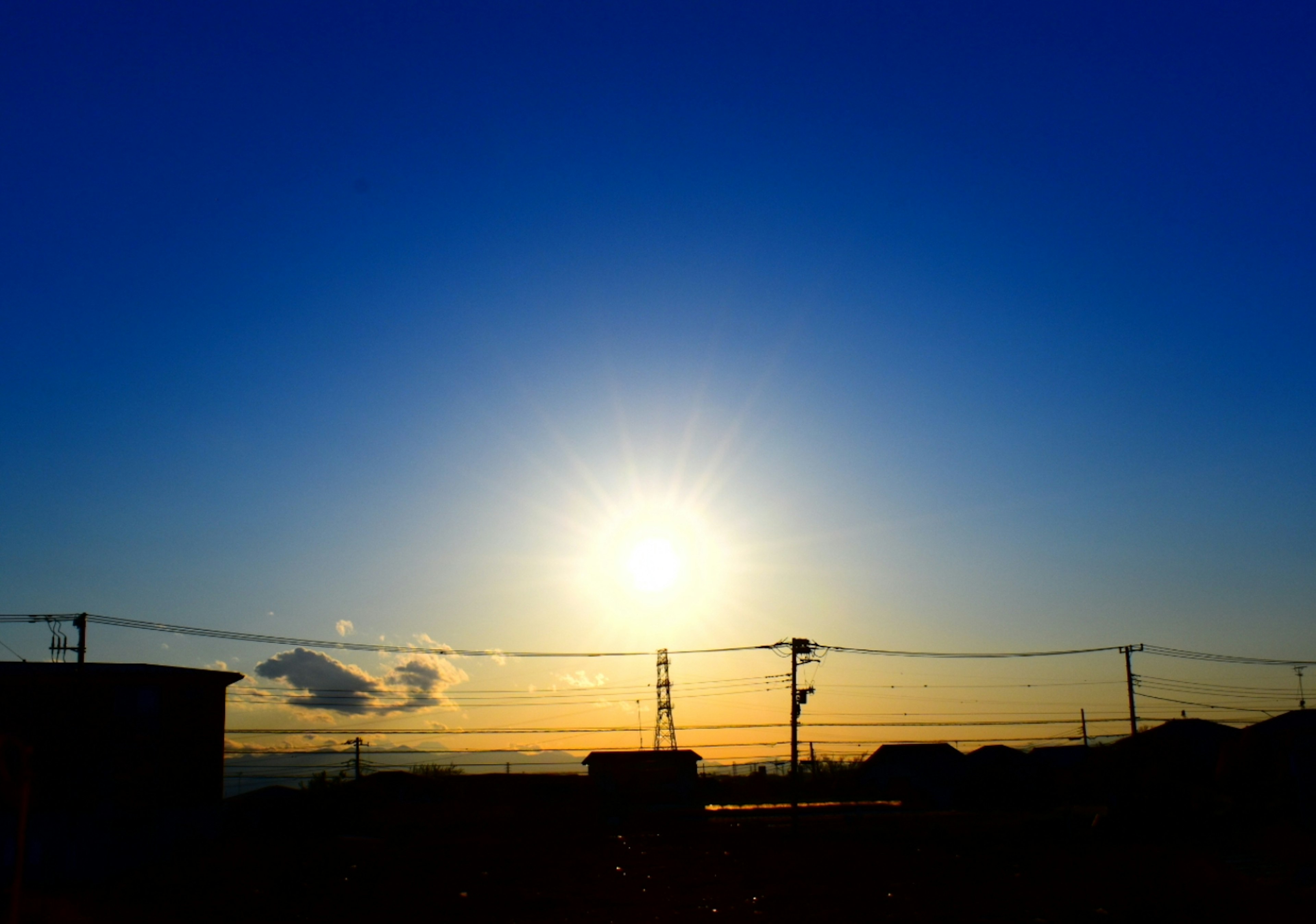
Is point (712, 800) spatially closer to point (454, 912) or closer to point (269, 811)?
point (269, 811)

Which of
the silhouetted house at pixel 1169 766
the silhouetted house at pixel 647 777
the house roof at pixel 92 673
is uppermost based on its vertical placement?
the house roof at pixel 92 673

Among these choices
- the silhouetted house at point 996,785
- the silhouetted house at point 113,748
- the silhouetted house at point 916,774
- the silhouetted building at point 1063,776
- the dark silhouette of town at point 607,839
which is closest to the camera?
the dark silhouette of town at point 607,839

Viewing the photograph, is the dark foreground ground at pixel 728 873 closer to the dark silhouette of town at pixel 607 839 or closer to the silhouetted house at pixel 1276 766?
the dark silhouette of town at pixel 607 839

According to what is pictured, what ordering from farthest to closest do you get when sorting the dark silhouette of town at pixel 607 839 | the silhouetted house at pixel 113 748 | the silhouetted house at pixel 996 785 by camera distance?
1. the silhouetted house at pixel 996 785
2. the silhouetted house at pixel 113 748
3. the dark silhouette of town at pixel 607 839

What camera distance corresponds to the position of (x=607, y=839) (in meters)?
47.8

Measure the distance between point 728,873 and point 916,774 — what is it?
57164 millimetres

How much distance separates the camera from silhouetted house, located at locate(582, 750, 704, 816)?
3219 inches

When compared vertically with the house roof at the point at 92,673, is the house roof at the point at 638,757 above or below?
below

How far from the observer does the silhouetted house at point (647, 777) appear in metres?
81.8

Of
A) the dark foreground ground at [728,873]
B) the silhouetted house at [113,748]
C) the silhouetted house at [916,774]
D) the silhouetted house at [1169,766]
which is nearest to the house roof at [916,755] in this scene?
the silhouetted house at [916,774]

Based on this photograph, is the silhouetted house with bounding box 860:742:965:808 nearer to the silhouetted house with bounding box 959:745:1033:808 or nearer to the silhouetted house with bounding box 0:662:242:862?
the silhouetted house with bounding box 959:745:1033:808

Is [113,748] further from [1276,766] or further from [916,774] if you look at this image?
[916,774]

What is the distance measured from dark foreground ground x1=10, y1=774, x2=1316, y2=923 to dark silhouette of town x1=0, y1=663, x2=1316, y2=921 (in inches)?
6.6

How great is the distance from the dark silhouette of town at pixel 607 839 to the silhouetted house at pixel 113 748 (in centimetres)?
10
